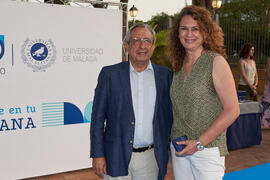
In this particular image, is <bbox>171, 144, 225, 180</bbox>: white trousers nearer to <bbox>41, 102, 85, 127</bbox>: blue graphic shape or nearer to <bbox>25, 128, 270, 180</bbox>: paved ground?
<bbox>25, 128, 270, 180</bbox>: paved ground

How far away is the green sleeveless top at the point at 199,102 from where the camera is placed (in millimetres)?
1956

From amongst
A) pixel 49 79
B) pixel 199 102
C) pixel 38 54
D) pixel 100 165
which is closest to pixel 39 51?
pixel 38 54

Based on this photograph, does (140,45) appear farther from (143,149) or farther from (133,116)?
(143,149)

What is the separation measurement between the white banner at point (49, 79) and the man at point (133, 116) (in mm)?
2126

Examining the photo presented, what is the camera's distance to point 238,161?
512cm

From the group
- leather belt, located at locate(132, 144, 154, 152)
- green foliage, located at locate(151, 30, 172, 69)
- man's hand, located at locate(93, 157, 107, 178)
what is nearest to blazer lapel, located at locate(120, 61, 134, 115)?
leather belt, located at locate(132, 144, 154, 152)

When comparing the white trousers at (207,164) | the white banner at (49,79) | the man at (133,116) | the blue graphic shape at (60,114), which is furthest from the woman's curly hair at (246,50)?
the white trousers at (207,164)

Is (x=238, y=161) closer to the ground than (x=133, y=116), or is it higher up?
closer to the ground

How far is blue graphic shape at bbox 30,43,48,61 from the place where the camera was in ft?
13.5

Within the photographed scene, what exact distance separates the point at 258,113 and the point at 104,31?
319 centimetres

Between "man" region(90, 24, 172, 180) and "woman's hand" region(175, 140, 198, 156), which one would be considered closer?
"woman's hand" region(175, 140, 198, 156)

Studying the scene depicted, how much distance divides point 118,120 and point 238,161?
11.6 ft

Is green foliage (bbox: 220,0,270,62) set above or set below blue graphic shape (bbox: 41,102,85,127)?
above

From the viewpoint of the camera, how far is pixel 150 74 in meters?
2.35
